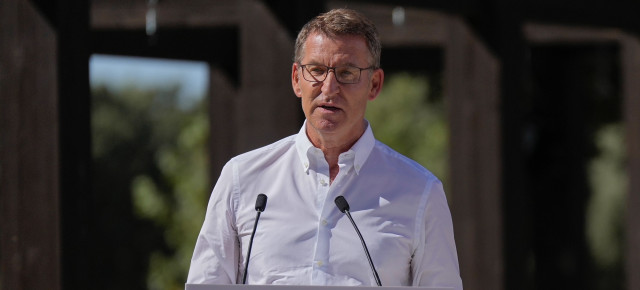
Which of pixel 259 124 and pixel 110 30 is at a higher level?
pixel 110 30

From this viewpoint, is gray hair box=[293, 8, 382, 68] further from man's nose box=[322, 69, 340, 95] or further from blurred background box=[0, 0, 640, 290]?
blurred background box=[0, 0, 640, 290]

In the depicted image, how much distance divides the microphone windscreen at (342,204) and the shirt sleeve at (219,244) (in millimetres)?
245

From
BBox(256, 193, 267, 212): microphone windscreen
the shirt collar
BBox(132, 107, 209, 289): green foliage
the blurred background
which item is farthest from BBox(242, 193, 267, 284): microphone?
BBox(132, 107, 209, 289): green foliage

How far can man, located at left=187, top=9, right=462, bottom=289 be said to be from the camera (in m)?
2.30

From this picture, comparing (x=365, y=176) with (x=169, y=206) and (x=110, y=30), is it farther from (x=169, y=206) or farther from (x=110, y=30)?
(x=169, y=206)

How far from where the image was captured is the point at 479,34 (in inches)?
223

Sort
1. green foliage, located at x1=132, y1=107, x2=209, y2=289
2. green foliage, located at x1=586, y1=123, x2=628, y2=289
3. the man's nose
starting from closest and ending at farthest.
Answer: the man's nose < green foliage, located at x1=586, y1=123, x2=628, y2=289 < green foliage, located at x1=132, y1=107, x2=209, y2=289

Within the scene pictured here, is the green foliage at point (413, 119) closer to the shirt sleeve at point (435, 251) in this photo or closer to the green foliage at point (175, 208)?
the green foliage at point (175, 208)

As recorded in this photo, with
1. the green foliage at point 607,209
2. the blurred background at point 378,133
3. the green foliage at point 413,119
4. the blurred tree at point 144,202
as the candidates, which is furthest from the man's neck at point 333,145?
the green foliage at point 413,119

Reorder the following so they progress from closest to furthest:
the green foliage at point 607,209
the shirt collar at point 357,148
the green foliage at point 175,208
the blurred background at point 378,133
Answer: the shirt collar at point 357,148 → the blurred background at point 378,133 → the green foliage at point 607,209 → the green foliage at point 175,208

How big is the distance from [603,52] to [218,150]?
4997 mm

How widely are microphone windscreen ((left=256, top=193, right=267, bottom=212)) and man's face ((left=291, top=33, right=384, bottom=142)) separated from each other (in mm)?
192

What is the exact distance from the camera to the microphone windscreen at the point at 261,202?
234 cm

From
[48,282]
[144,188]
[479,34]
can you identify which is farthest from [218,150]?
[144,188]
